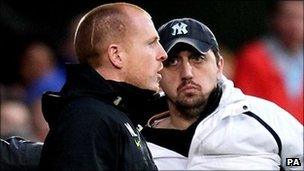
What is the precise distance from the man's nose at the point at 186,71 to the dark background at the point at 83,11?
9.98ft

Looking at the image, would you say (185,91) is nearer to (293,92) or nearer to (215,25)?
(293,92)

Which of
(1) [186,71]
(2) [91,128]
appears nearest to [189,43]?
(1) [186,71]

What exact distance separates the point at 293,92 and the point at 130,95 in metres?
2.87

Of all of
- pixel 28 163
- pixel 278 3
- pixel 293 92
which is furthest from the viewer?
pixel 278 3

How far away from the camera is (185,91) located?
4.61 m

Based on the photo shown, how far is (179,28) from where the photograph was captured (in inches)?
185

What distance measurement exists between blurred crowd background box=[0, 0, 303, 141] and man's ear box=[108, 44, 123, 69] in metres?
2.73

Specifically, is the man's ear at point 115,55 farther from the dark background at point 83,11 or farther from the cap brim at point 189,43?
the dark background at point 83,11

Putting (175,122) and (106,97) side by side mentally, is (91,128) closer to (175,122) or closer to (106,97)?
(106,97)

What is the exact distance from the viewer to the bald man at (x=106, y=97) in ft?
11.1

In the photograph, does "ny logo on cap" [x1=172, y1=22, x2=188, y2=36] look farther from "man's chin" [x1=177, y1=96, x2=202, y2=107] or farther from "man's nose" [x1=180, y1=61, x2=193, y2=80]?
"man's chin" [x1=177, y1=96, x2=202, y2=107]

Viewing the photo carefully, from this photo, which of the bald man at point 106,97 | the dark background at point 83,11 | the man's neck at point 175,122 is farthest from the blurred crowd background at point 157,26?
the bald man at point 106,97

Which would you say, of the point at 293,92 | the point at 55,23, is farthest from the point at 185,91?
A: the point at 55,23

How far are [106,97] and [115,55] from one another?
0.18 metres
